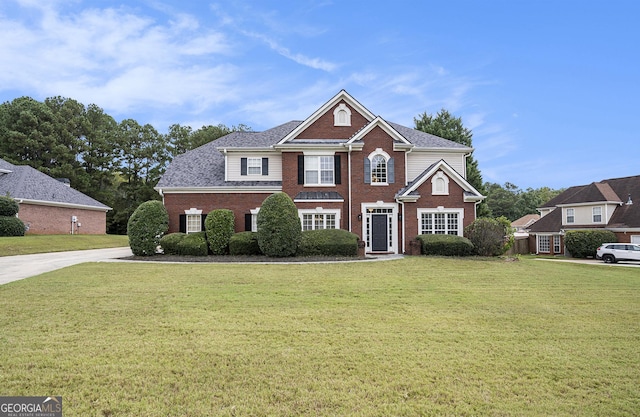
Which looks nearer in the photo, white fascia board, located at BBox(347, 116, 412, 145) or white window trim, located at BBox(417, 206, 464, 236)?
white window trim, located at BBox(417, 206, 464, 236)

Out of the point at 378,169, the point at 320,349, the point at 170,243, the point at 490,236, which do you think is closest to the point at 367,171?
the point at 378,169

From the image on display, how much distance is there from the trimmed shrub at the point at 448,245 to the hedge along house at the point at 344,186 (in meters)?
1.65

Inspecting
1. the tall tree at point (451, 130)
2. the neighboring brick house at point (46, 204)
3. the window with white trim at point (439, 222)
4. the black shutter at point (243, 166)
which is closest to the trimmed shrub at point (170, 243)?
the black shutter at point (243, 166)

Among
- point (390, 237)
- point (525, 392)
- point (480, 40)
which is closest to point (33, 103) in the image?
point (390, 237)

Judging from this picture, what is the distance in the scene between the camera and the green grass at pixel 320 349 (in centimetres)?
403

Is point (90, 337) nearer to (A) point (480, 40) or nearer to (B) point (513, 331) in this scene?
(B) point (513, 331)

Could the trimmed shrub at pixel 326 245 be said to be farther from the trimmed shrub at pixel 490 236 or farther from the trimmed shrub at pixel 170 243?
the trimmed shrub at pixel 490 236

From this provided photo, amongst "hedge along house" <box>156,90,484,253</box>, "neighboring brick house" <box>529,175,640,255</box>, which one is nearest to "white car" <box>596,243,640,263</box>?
"neighboring brick house" <box>529,175,640,255</box>

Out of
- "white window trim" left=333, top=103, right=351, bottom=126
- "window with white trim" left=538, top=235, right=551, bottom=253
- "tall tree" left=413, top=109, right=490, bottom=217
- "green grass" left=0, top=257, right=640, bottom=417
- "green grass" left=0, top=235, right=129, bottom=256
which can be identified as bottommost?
"window with white trim" left=538, top=235, right=551, bottom=253

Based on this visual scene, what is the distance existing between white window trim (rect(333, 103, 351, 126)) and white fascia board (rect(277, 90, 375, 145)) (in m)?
0.36

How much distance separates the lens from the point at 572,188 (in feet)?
132

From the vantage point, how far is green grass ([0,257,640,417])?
403 cm

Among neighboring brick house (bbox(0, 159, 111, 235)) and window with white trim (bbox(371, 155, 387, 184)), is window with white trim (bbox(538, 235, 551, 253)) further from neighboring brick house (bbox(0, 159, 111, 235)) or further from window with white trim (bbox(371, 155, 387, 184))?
neighboring brick house (bbox(0, 159, 111, 235))

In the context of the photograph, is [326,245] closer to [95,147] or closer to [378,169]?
[378,169]
